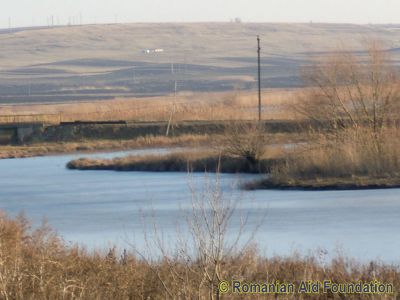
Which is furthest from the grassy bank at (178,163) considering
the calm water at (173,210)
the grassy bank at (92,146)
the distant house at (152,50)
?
the distant house at (152,50)

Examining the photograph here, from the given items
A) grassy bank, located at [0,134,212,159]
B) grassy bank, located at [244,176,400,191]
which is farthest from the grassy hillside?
grassy bank, located at [244,176,400,191]

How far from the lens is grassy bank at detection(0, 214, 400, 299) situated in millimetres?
9841

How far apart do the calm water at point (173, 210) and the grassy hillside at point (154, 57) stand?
54931 millimetres

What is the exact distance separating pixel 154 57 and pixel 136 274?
5311 inches

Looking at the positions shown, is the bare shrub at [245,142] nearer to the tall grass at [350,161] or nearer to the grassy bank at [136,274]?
the tall grass at [350,161]

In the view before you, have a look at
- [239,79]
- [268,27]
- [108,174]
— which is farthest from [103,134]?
[268,27]

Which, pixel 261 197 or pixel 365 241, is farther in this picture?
pixel 261 197

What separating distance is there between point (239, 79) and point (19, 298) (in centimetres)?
9987

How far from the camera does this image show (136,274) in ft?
36.8

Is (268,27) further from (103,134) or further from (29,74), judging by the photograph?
(103,134)

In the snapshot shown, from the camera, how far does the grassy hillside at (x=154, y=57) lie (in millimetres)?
109125

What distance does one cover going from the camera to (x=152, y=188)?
29984 mm

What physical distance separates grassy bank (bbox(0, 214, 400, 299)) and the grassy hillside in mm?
73777

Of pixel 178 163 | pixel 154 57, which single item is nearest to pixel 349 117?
pixel 178 163
